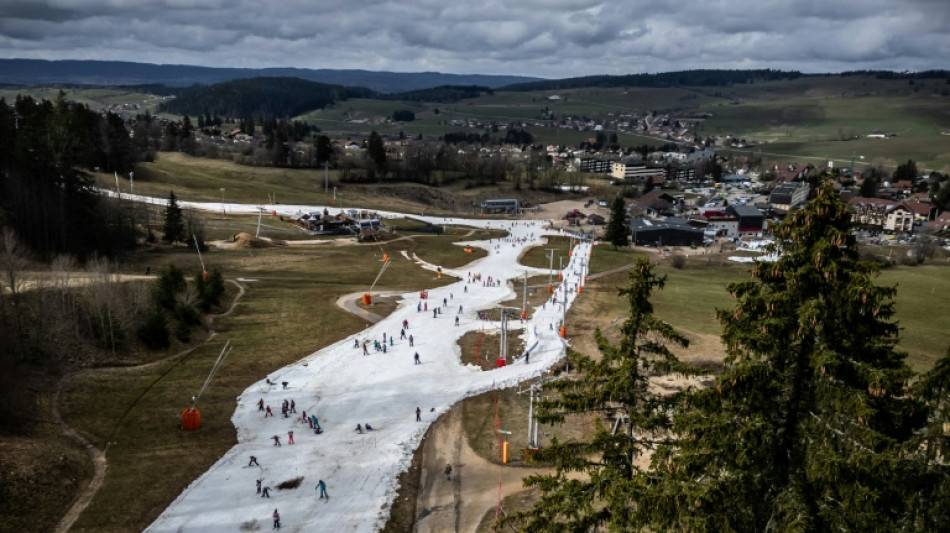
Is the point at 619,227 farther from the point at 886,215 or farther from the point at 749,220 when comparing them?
the point at 886,215

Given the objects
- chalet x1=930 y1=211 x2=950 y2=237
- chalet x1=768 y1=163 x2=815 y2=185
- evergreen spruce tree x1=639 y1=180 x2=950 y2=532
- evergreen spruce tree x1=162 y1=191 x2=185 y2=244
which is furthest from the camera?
chalet x1=768 y1=163 x2=815 y2=185

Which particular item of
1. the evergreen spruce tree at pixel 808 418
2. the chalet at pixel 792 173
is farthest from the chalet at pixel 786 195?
the evergreen spruce tree at pixel 808 418

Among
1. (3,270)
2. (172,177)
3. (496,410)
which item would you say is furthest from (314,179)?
(496,410)

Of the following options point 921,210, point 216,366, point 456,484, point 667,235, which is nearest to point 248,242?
point 216,366

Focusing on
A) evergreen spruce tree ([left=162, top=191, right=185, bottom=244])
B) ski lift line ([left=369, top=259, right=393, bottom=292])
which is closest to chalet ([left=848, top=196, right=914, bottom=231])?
ski lift line ([left=369, top=259, right=393, bottom=292])

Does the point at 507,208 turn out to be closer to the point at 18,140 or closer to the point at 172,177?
the point at 172,177

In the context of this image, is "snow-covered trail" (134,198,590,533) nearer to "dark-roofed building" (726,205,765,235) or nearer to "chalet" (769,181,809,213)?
"dark-roofed building" (726,205,765,235)
